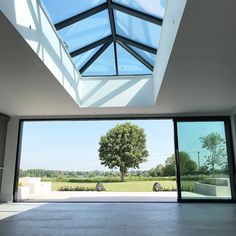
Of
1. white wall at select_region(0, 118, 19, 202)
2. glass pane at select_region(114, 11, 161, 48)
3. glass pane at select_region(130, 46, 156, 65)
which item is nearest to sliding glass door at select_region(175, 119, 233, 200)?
glass pane at select_region(130, 46, 156, 65)

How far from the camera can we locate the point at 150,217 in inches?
187

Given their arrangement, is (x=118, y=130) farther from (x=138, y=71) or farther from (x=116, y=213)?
(x=116, y=213)

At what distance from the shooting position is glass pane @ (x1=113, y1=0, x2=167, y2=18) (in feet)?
13.0

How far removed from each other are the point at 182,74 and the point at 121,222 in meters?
2.71

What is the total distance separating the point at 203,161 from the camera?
7168 millimetres

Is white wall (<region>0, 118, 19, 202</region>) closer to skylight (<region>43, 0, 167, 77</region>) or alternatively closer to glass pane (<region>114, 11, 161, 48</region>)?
skylight (<region>43, 0, 167, 77</region>)

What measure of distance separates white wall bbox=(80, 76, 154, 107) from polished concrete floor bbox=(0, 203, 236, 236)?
2.63 metres

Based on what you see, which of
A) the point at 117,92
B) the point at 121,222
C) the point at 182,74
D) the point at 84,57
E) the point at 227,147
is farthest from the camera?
the point at 227,147

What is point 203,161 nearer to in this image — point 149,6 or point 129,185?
point 149,6

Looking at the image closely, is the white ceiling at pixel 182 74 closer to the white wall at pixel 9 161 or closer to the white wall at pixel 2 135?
the white wall at pixel 2 135

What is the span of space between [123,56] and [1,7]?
362 cm

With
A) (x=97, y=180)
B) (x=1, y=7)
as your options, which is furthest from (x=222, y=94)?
(x=97, y=180)

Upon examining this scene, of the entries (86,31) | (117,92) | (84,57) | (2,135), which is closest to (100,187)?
(2,135)

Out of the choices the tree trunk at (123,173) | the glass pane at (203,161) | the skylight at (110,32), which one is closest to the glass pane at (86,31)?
the skylight at (110,32)
